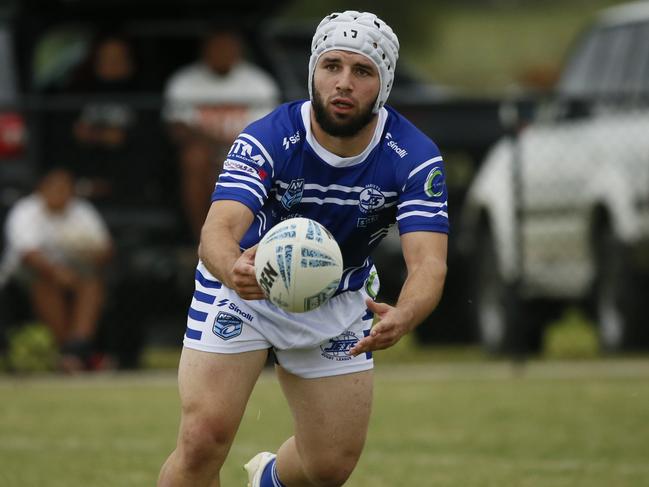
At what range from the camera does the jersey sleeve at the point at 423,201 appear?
21.6 feet

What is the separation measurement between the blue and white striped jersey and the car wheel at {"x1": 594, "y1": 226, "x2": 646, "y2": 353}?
22.3 ft

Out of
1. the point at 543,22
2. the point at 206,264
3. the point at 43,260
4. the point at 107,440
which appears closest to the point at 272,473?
the point at 206,264

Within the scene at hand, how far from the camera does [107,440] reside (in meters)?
10.1

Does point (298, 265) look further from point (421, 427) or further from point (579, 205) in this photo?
point (579, 205)

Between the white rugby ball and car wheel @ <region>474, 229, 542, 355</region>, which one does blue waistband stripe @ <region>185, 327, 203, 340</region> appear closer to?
the white rugby ball

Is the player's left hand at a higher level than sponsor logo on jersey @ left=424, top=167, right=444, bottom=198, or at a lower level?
lower

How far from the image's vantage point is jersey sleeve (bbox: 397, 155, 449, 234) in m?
6.59

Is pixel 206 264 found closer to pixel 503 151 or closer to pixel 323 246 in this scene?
pixel 323 246

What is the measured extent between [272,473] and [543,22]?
134 ft

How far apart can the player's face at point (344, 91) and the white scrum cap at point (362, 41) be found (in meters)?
0.03

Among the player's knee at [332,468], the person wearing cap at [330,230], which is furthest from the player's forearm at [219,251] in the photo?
the player's knee at [332,468]

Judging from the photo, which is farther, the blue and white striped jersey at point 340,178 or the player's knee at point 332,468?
the player's knee at point 332,468

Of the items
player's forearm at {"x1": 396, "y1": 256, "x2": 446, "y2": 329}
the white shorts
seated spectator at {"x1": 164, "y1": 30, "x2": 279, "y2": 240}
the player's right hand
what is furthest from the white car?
the player's right hand

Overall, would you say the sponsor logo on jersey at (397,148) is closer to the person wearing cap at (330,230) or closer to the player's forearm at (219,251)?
the person wearing cap at (330,230)
